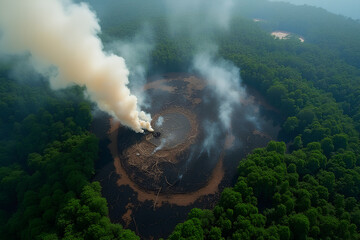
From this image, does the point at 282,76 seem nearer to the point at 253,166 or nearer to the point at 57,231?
the point at 253,166

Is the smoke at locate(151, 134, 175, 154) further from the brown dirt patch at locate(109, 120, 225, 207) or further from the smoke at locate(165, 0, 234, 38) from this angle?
the smoke at locate(165, 0, 234, 38)

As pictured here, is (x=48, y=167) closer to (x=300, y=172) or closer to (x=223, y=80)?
(x=300, y=172)

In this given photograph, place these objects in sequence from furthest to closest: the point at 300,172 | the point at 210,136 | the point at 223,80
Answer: the point at 223,80 < the point at 210,136 < the point at 300,172

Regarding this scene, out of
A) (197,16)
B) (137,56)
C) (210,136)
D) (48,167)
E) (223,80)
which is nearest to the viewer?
(48,167)

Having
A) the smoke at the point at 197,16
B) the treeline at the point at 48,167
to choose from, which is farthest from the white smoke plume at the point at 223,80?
the treeline at the point at 48,167

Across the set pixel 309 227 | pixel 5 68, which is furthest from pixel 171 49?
pixel 309 227

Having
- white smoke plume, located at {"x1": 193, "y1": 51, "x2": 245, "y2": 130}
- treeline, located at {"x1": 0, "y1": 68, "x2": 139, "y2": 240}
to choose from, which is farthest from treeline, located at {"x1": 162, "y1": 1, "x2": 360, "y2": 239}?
treeline, located at {"x1": 0, "y1": 68, "x2": 139, "y2": 240}

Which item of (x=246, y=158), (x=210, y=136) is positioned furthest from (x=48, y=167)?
(x=246, y=158)
